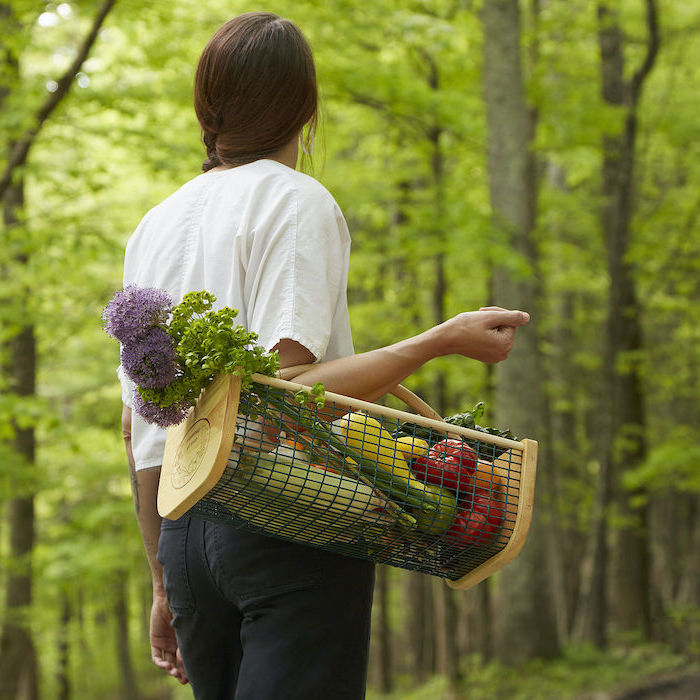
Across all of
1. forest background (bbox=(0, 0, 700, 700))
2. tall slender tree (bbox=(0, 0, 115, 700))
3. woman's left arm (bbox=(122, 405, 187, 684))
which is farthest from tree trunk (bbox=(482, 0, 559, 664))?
woman's left arm (bbox=(122, 405, 187, 684))

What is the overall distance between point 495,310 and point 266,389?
47 cm

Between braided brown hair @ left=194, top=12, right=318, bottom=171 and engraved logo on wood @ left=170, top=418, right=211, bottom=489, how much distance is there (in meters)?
0.59

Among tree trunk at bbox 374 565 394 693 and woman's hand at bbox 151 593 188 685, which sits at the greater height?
woman's hand at bbox 151 593 188 685

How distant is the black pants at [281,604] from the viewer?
168cm

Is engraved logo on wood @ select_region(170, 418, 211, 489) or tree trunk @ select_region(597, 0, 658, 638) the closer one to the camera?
engraved logo on wood @ select_region(170, 418, 211, 489)

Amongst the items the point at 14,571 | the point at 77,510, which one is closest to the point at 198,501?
the point at 14,571

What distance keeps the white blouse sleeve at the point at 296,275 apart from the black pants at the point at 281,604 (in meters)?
0.38

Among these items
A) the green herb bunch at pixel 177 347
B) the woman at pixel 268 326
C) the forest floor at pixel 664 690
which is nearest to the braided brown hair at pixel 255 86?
the woman at pixel 268 326

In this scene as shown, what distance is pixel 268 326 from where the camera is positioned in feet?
5.45

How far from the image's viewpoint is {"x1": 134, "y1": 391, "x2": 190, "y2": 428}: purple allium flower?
1.61 metres

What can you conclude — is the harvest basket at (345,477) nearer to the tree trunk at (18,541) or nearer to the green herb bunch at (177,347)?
the green herb bunch at (177,347)

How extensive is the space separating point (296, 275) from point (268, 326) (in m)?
0.10

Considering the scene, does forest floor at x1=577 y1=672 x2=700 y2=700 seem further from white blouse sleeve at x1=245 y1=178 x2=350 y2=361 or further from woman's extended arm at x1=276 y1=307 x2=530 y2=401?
white blouse sleeve at x1=245 y1=178 x2=350 y2=361

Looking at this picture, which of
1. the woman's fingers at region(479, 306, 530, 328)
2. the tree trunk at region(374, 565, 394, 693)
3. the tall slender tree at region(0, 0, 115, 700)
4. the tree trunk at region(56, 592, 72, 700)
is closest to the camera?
the woman's fingers at region(479, 306, 530, 328)
